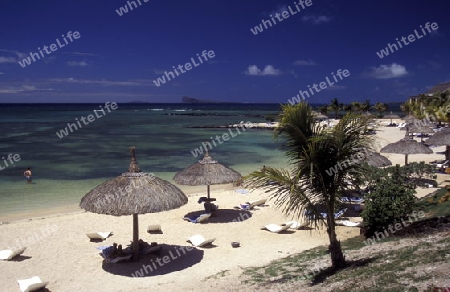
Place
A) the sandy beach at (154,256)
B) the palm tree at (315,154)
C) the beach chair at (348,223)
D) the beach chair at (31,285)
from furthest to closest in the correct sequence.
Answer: the beach chair at (348,223)
the sandy beach at (154,256)
the beach chair at (31,285)
the palm tree at (315,154)

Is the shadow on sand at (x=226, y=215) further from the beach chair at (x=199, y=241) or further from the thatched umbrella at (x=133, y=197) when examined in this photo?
the thatched umbrella at (x=133, y=197)

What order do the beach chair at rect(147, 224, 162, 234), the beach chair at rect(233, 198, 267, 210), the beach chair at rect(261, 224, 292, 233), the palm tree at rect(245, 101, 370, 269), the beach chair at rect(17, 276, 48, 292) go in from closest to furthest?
1. the palm tree at rect(245, 101, 370, 269)
2. the beach chair at rect(17, 276, 48, 292)
3. the beach chair at rect(261, 224, 292, 233)
4. the beach chair at rect(147, 224, 162, 234)
5. the beach chair at rect(233, 198, 267, 210)

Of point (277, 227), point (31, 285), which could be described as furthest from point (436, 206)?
point (31, 285)

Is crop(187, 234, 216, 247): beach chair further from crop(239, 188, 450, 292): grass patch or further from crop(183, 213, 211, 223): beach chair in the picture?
crop(239, 188, 450, 292): grass patch

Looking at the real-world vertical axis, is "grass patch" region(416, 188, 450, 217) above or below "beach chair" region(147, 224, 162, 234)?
below

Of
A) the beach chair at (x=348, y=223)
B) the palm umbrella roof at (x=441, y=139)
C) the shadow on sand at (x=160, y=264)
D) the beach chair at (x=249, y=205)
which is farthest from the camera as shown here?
the palm umbrella roof at (x=441, y=139)

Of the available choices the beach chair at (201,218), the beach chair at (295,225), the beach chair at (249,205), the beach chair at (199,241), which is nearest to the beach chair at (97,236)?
the beach chair at (199,241)

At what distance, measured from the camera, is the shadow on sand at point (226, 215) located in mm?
12385

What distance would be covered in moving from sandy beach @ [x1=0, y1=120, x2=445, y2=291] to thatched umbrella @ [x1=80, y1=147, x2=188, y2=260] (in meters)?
1.05

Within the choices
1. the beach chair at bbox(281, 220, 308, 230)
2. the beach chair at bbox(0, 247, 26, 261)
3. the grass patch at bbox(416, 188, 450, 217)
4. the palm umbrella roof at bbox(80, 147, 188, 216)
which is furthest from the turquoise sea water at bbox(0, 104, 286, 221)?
the grass patch at bbox(416, 188, 450, 217)

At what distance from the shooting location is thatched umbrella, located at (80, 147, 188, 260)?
8.59 metres

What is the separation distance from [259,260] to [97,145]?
99.7ft

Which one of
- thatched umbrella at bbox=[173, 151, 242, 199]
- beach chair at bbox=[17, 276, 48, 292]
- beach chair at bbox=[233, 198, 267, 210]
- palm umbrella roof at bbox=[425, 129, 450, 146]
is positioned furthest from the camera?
palm umbrella roof at bbox=[425, 129, 450, 146]

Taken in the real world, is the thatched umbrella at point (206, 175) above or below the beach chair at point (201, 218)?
above
